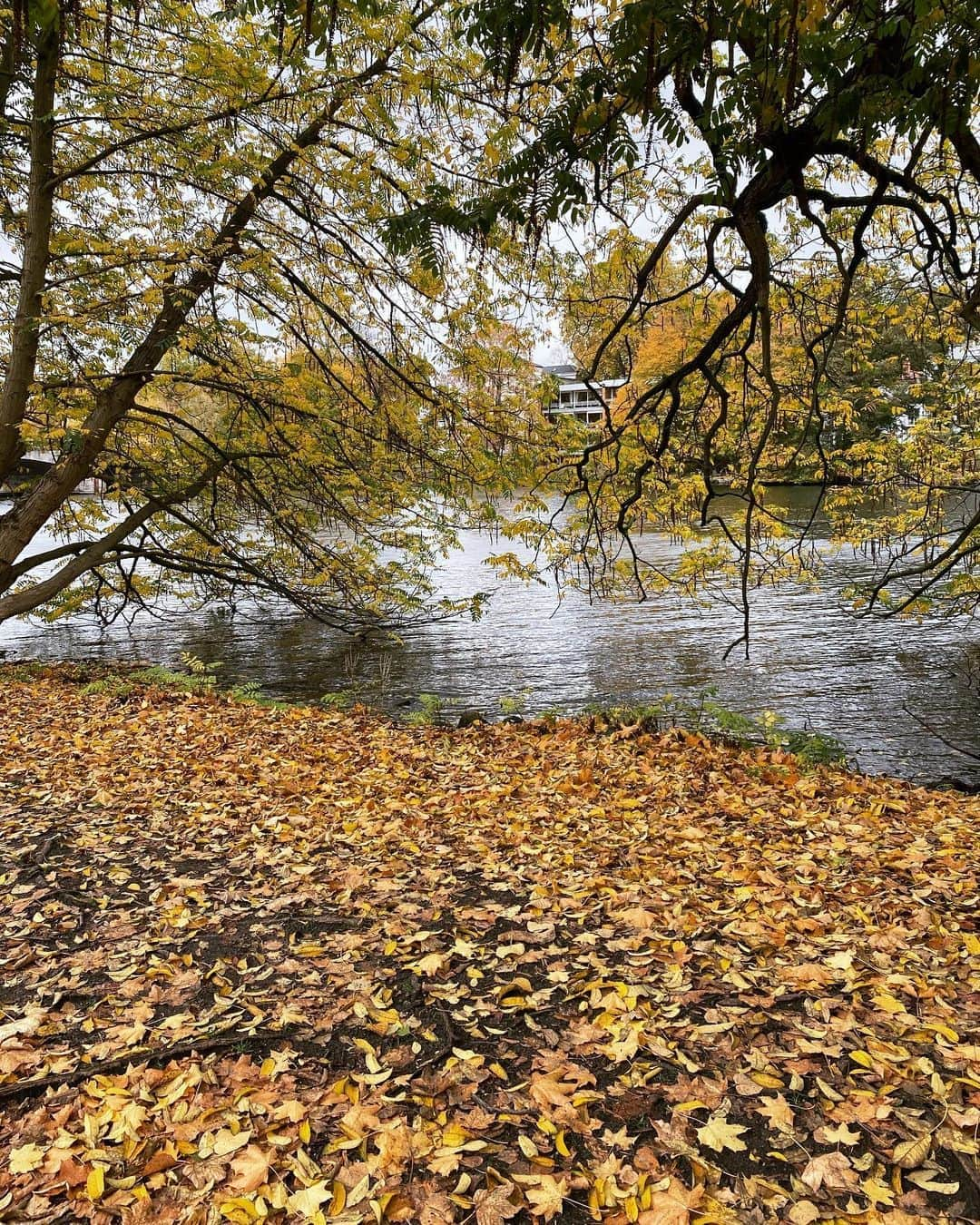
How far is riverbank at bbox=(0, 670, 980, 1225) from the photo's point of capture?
2.26m

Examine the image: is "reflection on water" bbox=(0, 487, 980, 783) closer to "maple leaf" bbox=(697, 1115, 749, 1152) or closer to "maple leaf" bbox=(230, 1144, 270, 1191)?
"maple leaf" bbox=(697, 1115, 749, 1152)

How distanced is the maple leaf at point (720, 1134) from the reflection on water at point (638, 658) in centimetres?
591

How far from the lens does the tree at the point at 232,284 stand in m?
5.97

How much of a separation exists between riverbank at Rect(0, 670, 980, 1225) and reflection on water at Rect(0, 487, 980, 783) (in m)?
3.72

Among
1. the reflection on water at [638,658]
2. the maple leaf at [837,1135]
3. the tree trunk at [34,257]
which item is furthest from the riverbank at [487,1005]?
the reflection on water at [638,658]

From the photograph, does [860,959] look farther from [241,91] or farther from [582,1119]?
[241,91]

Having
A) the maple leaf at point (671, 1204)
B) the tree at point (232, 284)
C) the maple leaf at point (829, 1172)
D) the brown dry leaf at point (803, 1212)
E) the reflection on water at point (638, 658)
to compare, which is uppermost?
the tree at point (232, 284)

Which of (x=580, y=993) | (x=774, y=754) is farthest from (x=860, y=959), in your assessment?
(x=774, y=754)

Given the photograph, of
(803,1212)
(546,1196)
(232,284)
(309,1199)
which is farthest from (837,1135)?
(232,284)

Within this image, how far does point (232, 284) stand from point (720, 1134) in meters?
7.62

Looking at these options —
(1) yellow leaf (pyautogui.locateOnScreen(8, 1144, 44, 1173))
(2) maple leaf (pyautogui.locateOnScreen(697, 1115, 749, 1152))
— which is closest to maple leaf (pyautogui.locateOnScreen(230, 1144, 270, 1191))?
(1) yellow leaf (pyautogui.locateOnScreen(8, 1144, 44, 1173))

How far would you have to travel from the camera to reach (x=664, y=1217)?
2.11m

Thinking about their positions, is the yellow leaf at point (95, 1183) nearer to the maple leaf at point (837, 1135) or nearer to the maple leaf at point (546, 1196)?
the maple leaf at point (546, 1196)

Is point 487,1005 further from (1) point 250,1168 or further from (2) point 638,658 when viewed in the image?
(2) point 638,658
